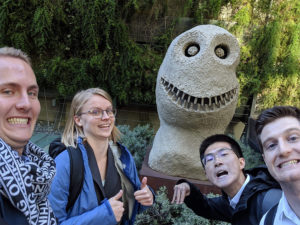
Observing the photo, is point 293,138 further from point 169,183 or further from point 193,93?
point 169,183

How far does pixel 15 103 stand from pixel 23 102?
28mm

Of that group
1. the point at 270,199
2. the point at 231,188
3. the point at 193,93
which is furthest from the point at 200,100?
the point at 270,199

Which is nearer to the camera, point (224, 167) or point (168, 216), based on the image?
point (224, 167)

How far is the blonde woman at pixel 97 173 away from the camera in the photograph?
51.6 inches

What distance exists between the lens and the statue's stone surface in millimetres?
2650

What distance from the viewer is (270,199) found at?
1.25m

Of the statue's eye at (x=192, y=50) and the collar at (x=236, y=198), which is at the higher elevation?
the statue's eye at (x=192, y=50)

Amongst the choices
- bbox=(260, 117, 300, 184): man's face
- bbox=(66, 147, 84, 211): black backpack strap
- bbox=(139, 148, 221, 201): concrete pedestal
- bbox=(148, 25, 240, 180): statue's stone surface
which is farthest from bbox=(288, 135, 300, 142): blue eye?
bbox=(139, 148, 221, 201): concrete pedestal

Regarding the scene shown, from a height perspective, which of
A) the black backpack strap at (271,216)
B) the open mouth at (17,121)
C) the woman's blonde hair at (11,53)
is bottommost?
the black backpack strap at (271,216)

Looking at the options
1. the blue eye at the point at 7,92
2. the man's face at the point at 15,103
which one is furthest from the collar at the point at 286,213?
the blue eye at the point at 7,92

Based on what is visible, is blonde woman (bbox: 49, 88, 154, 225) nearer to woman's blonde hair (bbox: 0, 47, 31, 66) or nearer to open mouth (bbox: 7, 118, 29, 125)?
open mouth (bbox: 7, 118, 29, 125)

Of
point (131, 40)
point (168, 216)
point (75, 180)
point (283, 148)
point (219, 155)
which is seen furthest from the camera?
point (131, 40)

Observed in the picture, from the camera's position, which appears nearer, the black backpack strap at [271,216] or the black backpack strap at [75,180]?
the black backpack strap at [271,216]

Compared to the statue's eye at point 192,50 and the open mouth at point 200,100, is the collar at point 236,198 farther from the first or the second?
the statue's eye at point 192,50
